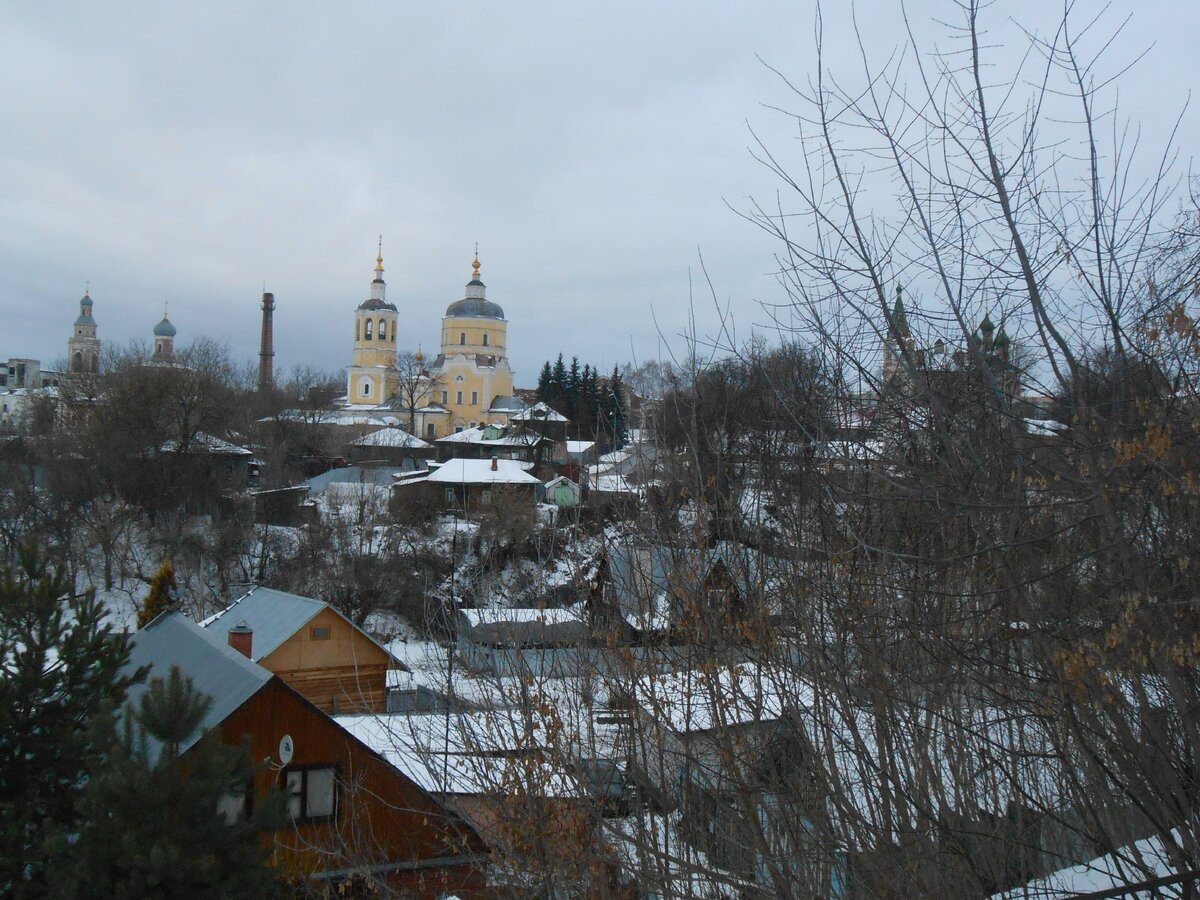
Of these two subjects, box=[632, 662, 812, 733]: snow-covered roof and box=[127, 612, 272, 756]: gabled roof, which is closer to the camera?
box=[632, 662, 812, 733]: snow-covered roof

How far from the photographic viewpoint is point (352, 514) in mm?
32219

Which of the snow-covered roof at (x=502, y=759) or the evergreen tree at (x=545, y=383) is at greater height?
the evergreen tree at (x=545, y=383)

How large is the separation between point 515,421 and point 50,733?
43425mm

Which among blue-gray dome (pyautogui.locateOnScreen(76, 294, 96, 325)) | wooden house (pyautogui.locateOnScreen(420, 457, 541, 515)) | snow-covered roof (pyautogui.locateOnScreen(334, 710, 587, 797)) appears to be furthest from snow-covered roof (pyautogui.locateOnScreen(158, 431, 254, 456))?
blue-gray dome (pyautogui.locateOnScreen(76, 294, 96, 325))

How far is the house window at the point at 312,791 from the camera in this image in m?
10.9

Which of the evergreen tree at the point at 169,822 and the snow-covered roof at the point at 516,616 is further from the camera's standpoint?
the evergreen tree at the point at 169,822

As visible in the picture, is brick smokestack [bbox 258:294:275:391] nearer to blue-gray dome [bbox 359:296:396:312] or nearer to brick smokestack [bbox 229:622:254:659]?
blue-gray dome [bbox 359:296:396:312]

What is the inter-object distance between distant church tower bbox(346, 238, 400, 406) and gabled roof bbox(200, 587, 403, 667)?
161 ft

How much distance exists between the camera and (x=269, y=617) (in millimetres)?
19016

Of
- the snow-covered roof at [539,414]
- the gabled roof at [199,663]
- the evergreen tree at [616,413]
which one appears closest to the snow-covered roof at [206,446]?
the snow-covered roof at [539,414]

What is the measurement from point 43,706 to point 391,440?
133 feet

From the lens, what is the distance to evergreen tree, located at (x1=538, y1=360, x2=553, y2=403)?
6419 cm

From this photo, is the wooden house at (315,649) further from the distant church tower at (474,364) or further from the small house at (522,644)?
the distant church tower at (474,364)

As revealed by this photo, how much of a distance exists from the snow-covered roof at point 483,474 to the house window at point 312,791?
23.7 metres
